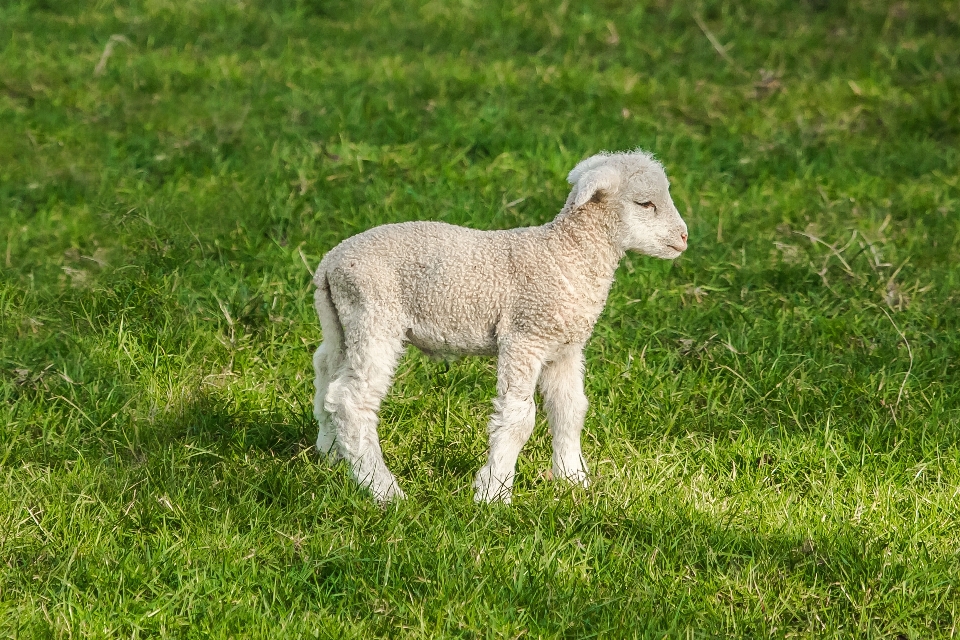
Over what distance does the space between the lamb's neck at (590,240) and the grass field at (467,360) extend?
83 cm

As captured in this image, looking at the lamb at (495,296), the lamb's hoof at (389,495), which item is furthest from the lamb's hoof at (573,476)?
the lamb's hoof at (389,495)

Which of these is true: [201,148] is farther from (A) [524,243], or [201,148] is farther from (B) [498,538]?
(B) [498,538]

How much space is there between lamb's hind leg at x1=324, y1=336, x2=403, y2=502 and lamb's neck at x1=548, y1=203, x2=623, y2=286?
28.5 inches

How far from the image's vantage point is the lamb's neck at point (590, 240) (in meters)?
4.60

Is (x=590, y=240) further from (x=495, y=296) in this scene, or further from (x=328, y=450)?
(x=328, y=450)

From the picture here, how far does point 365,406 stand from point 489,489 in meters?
0.55

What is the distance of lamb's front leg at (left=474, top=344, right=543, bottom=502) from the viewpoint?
4523mm

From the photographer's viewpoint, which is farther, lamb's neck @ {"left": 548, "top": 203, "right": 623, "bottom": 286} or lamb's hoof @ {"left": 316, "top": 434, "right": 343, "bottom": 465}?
lamb's hoof @ {"left": 316, "top": 434, "right": 343, "bottom": 465}

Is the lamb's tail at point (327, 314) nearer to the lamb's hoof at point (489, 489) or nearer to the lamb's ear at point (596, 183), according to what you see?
the lamb's hoof at point (489, 489)

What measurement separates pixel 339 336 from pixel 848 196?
412 centimetres

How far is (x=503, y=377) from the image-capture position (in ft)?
14.9

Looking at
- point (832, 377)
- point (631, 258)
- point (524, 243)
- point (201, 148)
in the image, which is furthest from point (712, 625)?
point (201, 148)

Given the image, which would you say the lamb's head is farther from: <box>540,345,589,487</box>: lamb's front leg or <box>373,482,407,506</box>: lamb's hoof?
<box>373,482,407,506</box>: lamb's hoof

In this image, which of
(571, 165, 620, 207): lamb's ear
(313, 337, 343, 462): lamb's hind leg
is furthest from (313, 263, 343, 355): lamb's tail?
(571, 165, 620, 207): lamb's ear
